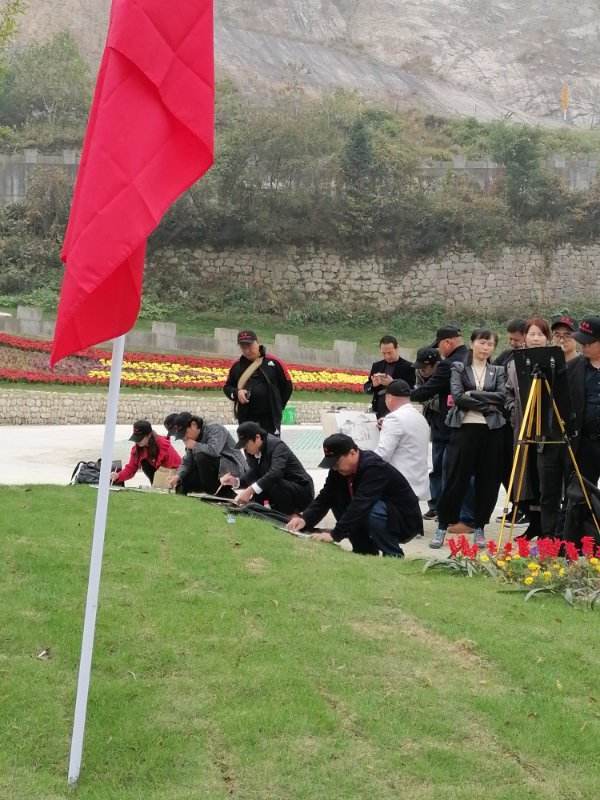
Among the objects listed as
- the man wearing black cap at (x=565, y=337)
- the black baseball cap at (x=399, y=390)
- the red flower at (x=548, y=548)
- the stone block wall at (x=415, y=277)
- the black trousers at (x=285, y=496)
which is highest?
the stone block wall at (x=415, y=277)

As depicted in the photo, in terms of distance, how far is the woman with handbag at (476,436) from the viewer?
29.4 ft

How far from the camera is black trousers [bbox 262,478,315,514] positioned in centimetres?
916

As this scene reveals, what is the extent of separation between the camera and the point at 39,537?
719 cm

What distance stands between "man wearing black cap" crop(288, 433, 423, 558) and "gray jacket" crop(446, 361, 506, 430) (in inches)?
40.1

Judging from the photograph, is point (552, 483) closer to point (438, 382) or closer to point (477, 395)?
point (477, 395)

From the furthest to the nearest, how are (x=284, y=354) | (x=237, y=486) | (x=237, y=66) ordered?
(x=237, y=66), (x=284, y=354), (x=237, y=486)

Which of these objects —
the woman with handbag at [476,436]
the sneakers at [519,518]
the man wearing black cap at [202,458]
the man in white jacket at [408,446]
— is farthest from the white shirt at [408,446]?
the man wearing black cap at [202,458]

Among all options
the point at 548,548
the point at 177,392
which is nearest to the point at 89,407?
the point at 177,392

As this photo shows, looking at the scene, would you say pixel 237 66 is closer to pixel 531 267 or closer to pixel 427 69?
pixel 427 69

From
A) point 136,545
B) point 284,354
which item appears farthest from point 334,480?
point 284,354

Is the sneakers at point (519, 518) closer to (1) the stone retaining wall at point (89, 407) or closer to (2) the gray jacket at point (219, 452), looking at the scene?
(2) the gray jacket at point (219, 452)

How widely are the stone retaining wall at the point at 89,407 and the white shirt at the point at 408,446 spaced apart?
32.3ft

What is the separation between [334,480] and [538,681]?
303cm

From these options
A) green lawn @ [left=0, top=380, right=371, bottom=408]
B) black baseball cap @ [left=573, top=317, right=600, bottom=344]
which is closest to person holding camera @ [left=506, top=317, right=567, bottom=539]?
black baseball cap @ [left=573, top=317, right=600, bottom=344]
